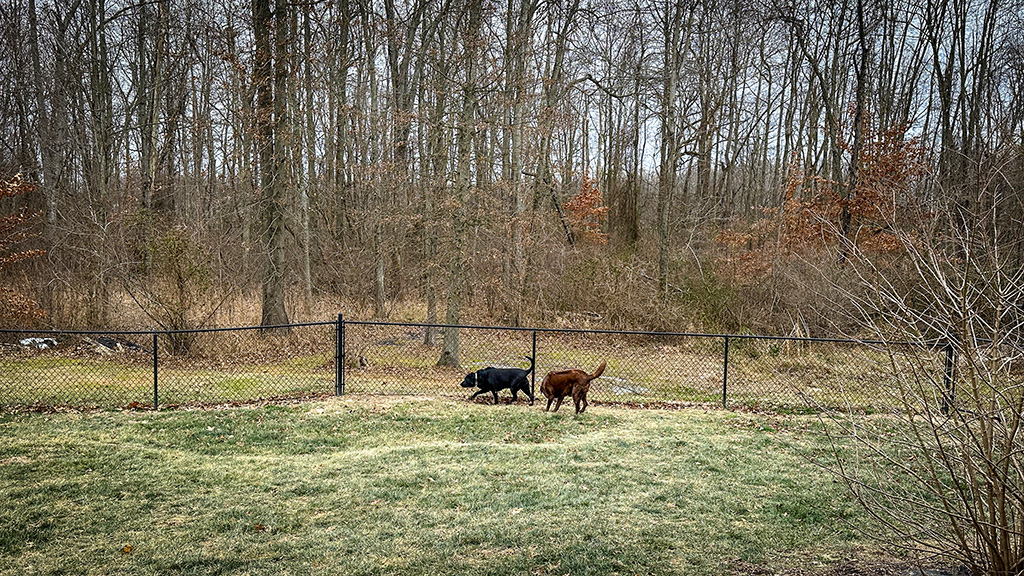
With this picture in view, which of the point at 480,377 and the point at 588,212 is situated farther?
the point at 588,212

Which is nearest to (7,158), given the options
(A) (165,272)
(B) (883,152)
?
(A) (165,272)

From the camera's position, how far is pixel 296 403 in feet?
31.3

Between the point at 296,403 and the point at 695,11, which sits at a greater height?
the point at 695,11

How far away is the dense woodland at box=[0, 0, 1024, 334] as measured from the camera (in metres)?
14.3

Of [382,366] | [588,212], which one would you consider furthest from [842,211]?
[382,366]

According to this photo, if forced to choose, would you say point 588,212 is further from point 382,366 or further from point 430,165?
point 382,366

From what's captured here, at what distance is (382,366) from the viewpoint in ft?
41.4

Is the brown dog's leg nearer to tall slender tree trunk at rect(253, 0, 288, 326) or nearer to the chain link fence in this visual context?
the chain link fence

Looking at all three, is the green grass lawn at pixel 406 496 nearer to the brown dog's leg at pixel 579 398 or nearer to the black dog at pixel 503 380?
the brown dog's leg at pixel 579 398

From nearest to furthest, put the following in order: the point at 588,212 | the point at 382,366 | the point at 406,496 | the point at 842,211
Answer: the point at 406,496 → the point at 382,366 → the point at 842,211 → the point at 588,212

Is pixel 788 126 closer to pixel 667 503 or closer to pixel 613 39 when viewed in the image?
pixel 613 39

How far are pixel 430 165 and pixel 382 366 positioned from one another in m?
9.16

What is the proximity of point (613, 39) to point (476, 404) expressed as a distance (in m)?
18.2

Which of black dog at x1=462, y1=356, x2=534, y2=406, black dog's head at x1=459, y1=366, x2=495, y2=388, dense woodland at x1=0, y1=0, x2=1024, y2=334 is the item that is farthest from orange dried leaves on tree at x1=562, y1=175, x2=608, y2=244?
black dog at x1=462, y1=356, x2=534, y2=406
